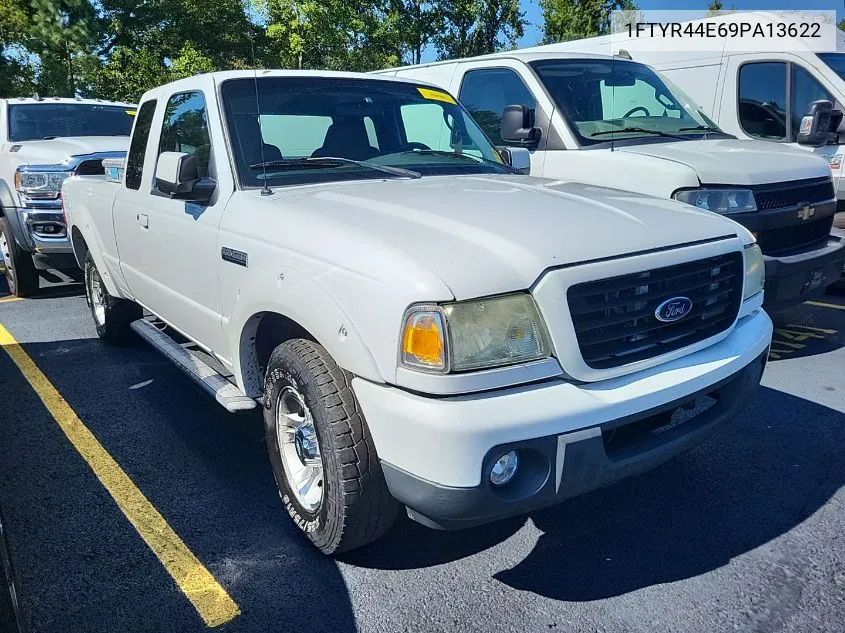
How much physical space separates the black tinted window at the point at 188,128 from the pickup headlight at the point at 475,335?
1.83m

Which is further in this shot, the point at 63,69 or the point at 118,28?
the point at 118,28

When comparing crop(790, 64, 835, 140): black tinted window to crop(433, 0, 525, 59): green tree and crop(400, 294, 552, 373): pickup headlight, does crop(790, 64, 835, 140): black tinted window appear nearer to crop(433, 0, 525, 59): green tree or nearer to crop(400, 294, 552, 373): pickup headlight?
crop(400, 294, 552, 373): pickup headlight

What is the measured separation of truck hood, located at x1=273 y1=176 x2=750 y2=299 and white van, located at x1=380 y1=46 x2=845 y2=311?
1.83 metres

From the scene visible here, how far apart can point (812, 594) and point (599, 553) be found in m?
0.76

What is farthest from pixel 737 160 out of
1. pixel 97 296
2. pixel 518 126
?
pixel 97 296

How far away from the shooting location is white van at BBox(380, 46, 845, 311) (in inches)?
186

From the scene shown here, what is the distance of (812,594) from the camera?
2.55 metres

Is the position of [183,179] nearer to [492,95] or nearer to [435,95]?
[435,95]

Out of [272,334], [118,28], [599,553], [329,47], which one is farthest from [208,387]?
[118,28]

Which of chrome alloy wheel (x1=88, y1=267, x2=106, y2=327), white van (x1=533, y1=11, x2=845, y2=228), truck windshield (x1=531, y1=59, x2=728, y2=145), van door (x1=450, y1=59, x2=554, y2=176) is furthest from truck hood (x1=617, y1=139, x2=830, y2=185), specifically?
chrome alloy wheel (x1=88, y1=267, x2=106, y2=327)

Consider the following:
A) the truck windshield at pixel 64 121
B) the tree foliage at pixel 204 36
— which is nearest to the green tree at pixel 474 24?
the tree foliage at pixel 204 36

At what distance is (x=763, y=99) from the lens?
22.9ft

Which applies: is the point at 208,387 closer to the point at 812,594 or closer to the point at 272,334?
the point at 272,334

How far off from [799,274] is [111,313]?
16.5 feet
